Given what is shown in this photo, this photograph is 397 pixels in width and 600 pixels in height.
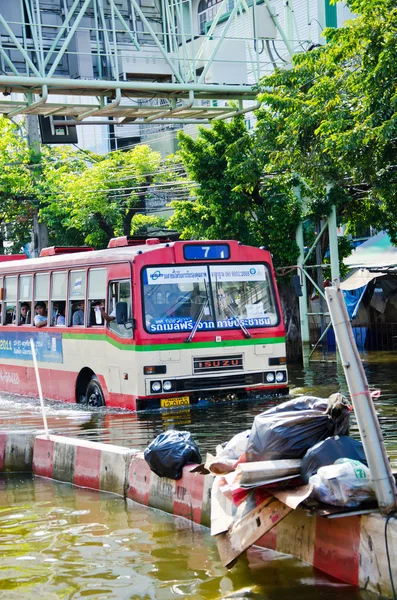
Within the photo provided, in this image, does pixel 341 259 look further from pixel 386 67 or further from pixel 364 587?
pixel 364 587

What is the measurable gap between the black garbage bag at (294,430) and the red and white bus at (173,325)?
7584mm

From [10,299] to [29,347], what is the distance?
163cm

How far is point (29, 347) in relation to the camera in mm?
18609

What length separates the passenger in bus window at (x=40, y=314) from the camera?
57.5 ft

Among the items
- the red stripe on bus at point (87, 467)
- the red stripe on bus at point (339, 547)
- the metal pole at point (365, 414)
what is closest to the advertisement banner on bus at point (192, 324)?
the red stripe on bus at point (87, 467)

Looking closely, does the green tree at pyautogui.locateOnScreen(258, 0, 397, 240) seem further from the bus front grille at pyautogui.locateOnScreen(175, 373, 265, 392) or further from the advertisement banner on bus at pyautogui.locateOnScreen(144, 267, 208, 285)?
the bus front grille at pyautogui.locateOnScreen(175, 373, 265, 392)

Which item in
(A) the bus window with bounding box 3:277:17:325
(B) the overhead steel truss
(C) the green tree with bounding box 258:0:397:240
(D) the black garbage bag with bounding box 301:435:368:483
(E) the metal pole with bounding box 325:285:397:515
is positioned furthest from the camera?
(A) the bus window with bounding box 3:277:17:325

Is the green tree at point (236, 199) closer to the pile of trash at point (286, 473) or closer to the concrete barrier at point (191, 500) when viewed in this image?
the concrete barrier at point (191, 500)

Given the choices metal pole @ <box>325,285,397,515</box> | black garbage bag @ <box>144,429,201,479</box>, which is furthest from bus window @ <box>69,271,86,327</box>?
metal pole @ <box>325,285,397,515</box>

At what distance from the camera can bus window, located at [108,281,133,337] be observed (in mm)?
14855

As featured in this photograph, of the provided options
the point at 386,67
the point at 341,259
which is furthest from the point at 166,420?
the point at 341,259

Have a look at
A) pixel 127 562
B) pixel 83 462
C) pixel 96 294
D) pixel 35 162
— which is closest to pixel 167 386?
pixel 96 294

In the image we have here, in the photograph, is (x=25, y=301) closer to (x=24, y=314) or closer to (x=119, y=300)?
(x=24, y=314)

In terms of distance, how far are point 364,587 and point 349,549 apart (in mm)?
258
